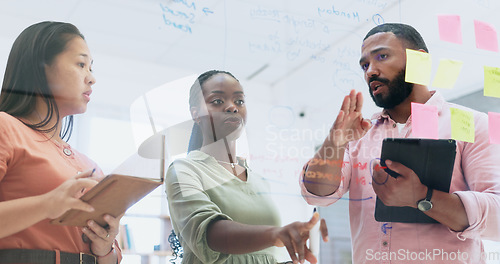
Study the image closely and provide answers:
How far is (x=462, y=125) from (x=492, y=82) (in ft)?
0.89

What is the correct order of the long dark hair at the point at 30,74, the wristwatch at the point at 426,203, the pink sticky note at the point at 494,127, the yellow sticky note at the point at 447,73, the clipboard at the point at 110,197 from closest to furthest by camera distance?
the clipboard at the point at 110,197 → the long dark hair at the point at 30,74 → the wristwatch at the point at 426,203 → the pink sticky note at the point at 494,127 → the yellow sticky note at the point at 447,73

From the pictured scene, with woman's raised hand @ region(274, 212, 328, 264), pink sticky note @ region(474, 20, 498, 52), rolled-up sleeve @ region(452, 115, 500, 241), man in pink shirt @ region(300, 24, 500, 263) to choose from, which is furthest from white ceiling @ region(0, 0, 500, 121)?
woman's raised hand @ region(274, 212, 328, 264)

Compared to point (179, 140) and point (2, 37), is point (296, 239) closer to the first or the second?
point (179, 140)

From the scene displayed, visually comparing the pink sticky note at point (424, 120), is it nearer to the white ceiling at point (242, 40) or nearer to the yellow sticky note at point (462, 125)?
the yellow sticky note at point (462, 125)

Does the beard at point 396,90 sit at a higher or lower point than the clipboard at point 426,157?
higher

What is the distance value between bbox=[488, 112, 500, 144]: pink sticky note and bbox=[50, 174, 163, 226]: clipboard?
973 mm

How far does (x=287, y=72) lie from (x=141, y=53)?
0.44m

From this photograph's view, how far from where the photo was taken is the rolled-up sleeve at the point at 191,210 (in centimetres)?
113

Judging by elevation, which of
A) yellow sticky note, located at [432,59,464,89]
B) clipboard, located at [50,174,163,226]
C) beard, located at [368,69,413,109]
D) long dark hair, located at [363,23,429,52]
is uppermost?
long dark hair, located at [363,23,429,52]

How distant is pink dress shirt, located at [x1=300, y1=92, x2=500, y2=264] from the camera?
4.09ft

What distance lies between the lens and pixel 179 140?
1.28m

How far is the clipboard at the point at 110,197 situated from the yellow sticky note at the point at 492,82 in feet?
3.64

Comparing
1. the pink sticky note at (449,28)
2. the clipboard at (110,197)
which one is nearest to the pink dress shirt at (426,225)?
the pink sticky note at (449,28)

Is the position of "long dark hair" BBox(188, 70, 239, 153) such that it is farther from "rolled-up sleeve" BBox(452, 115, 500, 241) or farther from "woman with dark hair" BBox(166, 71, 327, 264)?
"rolled-up sleeve" BBox(452, 115, 500, 241)
